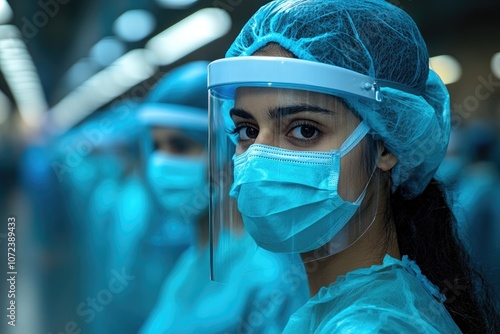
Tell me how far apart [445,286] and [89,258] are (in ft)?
6.12

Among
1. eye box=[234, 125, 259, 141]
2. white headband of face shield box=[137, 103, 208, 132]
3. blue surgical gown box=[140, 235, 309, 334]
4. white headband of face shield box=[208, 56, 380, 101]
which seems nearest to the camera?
white headband of face shield box=[208, 56, 380, 101]

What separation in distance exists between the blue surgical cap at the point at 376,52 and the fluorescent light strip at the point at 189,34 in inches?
53.2

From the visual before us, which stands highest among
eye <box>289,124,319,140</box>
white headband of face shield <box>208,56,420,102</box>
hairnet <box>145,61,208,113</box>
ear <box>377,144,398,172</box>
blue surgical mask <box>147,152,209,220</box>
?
white headband of face shield <box>208,56,420,102</box>

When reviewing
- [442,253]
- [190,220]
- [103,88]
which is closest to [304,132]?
[442,253]

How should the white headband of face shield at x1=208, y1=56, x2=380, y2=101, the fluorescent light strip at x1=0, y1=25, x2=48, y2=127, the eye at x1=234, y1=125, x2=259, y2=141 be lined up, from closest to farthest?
1. the white headband of face shield at x1=208, y1=56, x2=380, y2=101
2. the eye at x1=234, y1=125, x2=259, y2=141
3. the fluorescent light strip at x1=0, y1=25, x2=48, y2=127

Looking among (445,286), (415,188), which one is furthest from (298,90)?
(445,286)

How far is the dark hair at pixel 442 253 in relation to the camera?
58.6 inches

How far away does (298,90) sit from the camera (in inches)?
51.3

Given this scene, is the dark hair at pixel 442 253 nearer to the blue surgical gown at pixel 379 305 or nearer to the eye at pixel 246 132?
the blue surgical gown at pixel 379 305

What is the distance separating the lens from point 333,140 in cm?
130

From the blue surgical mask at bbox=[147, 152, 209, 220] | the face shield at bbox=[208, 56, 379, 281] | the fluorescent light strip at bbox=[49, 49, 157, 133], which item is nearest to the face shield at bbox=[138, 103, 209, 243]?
the blue surgical mask at bbox=[147, 152, 209, 220]

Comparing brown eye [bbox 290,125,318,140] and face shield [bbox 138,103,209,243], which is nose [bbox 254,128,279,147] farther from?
face shield [bbox 138,103,209,243]

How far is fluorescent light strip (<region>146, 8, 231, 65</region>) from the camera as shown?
2.75 m

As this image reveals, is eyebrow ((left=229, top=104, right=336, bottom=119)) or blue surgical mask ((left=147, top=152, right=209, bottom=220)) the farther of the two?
blue surgical mask ((left=147, top=152, right=209, bottom=220))
